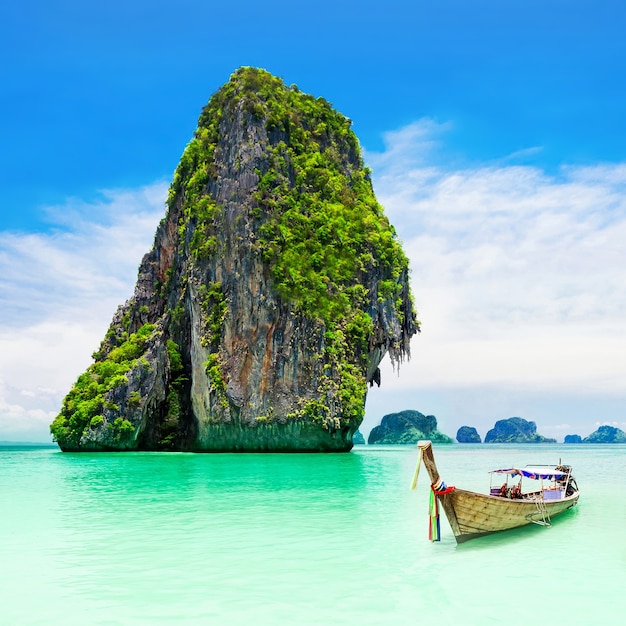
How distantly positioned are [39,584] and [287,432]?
2703 centimetres

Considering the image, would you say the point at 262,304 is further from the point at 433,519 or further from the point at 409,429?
the point at 409,429

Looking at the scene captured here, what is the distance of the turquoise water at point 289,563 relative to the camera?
22.5 ft

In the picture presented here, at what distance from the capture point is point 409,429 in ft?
349

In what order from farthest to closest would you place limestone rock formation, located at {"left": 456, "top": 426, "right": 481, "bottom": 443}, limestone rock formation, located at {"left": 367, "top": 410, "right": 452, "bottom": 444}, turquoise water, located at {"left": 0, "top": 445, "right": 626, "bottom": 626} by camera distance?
limestone rock formation, located at {"left": 456, "top": 426, "right": 481, "bottom": 443}, limestone rock formation, located at {"left": 367, "top": 410, "right": 452, "bottom": 444}, turquoise water, located at {"left": 0, "top": 445, "right": 626, "bottom": 626}

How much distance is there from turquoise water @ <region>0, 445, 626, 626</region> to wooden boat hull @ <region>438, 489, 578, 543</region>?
218 mm

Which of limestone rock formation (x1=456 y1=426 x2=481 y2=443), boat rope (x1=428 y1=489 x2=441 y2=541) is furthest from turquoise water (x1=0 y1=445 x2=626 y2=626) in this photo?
limestone rock formation (x1=456 y1=426 x2=481 y2=443)

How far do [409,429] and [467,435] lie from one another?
43.5 meters

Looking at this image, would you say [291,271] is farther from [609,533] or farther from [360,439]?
[360,439]

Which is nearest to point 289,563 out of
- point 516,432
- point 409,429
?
point 409,429

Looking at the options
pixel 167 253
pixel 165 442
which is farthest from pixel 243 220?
pixel 165 442

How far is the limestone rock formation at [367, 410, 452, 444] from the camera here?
345 ft

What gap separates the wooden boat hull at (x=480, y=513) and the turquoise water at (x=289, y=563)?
218 mm

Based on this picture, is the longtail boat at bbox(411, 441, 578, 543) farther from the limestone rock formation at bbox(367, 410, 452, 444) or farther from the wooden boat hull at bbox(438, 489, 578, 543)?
the limestone rock formation at bbox(367, 410, 452, 444)

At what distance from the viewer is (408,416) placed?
354 feet
